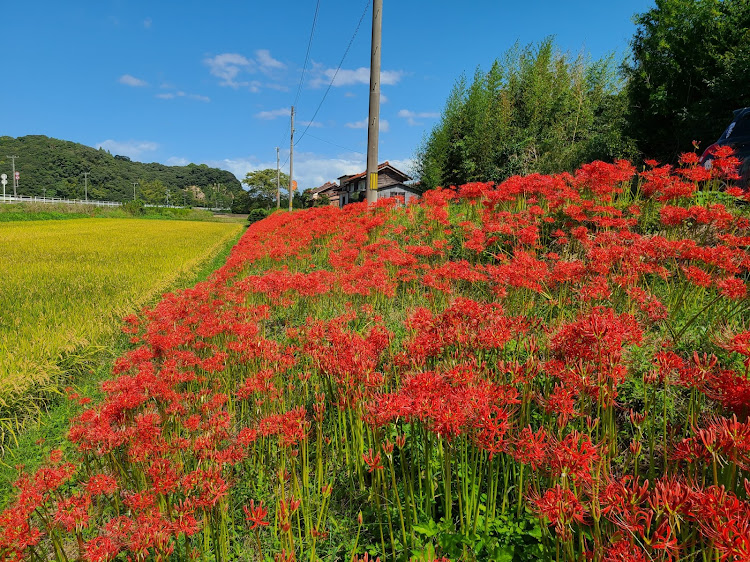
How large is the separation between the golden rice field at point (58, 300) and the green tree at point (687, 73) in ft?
68.5

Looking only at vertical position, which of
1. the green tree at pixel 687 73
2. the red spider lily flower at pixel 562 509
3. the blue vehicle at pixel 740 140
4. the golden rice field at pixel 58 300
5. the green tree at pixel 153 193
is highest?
the green tree at pixel 153 193

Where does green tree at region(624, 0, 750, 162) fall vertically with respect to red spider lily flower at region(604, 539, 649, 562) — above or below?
above

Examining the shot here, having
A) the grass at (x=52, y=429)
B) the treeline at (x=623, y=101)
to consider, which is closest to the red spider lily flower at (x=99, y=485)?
the grass at (x=52, y=429)

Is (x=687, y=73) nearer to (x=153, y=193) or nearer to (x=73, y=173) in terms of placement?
(x=153, y=193)

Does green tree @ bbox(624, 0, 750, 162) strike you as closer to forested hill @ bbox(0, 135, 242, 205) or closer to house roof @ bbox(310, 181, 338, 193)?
house roof @ bbox(310, 181, 338, 193)

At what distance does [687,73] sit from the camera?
56.4ft

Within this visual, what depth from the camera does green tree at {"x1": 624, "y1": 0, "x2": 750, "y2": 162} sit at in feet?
49.2

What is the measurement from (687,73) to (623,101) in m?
8.20

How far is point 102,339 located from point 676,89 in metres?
23.9

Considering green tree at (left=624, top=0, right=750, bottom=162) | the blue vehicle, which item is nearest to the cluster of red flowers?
the blue vehicle

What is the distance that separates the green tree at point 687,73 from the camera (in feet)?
49.2

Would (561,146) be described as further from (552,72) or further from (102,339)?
(102,339)

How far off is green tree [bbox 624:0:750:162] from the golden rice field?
20.9 meters

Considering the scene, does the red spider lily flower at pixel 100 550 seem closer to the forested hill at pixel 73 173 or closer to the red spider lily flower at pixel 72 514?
the red spider lily flower at pixel 72 514
